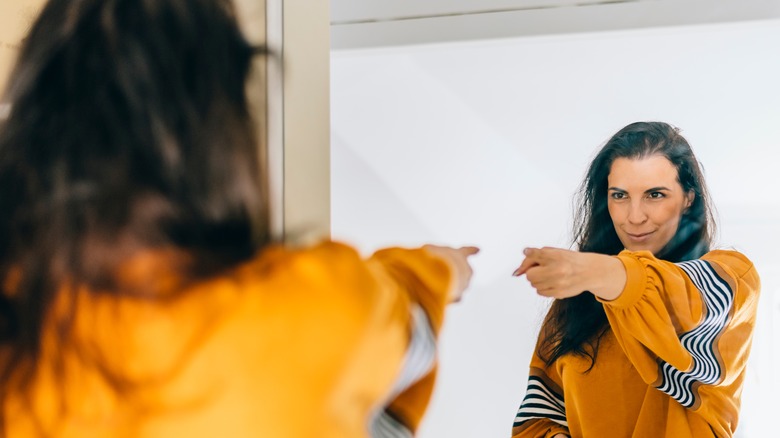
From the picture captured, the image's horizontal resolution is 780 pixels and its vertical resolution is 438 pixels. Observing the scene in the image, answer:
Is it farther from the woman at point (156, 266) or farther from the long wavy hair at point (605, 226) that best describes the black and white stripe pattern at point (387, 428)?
the long wavy hair at point (605, 226)

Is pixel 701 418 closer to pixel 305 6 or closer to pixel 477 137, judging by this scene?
pixel 477 137

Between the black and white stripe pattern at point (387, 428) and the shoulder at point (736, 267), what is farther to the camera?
the shoulder at point (736, 267)

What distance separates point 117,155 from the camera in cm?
45

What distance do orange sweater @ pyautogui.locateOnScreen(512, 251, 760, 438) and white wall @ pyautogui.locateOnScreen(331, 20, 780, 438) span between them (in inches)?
0.9

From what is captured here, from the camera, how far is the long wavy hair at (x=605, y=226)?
3.02ft

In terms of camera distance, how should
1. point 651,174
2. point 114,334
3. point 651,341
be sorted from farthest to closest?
point 651,174 < point 651,341 < point 114,334

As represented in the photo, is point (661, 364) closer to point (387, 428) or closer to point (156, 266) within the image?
point (387, 428)

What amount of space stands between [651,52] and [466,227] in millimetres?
326

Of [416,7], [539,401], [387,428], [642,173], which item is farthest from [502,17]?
[387,428]

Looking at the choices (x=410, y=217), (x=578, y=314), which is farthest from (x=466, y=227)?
(x=578, y=314)

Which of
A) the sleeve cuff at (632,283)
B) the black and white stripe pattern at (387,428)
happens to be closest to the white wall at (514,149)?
the sleeve cuff at (632,283)

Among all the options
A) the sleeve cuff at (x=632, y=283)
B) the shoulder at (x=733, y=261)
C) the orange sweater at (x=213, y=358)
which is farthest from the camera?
the shoulder at (x=733, y=261)

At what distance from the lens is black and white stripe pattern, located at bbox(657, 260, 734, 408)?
865 millimetres

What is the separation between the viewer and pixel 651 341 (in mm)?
845
